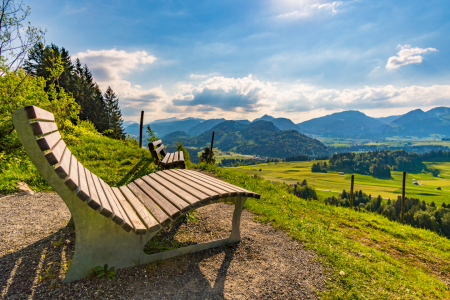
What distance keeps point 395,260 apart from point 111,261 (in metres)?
4.75

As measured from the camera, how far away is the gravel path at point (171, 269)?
2258mm

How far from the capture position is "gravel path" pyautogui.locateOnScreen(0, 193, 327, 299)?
2258 millimetres

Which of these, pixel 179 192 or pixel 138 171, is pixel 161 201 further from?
pixel 138 171

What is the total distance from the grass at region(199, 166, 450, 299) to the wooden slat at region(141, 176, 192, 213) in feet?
6.65

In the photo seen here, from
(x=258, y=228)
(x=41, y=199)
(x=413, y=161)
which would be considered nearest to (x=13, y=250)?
(x=41, y=199)

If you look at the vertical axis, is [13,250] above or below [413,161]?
above

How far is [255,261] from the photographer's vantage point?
3.11 m

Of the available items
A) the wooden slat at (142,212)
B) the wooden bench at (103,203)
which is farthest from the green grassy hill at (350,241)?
the wooden slat at (142,212)

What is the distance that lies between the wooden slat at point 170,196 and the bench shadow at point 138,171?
8.88ft

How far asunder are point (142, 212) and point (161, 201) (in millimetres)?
297

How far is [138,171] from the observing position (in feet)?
23.6

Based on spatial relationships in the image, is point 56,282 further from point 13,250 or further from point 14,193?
point 14,193

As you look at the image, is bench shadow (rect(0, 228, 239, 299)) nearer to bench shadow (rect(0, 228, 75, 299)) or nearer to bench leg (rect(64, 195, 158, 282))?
bench shadow (rect(0, 228, 75, 299))

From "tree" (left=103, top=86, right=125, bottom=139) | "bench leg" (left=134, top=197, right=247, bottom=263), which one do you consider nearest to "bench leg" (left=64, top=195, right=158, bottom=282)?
"bench leg" (left=134, top=197, right=247, bottom=263)
